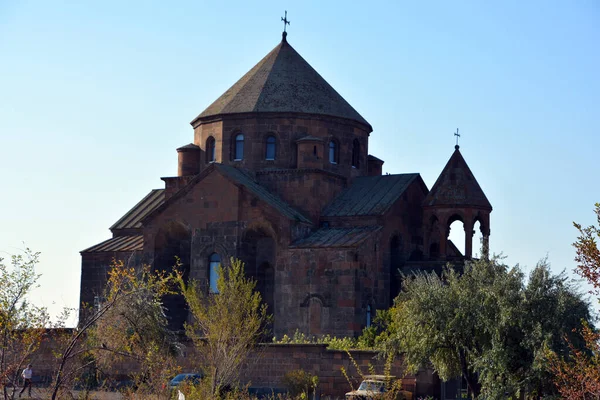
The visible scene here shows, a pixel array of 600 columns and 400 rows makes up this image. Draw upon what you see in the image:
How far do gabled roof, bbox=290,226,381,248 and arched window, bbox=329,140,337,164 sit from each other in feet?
13.7

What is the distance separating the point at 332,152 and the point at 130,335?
60.6 feet

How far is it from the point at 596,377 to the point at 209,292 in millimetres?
25274

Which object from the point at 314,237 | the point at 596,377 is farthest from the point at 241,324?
the point at 596,377

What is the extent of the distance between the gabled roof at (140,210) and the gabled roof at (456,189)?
43.8ft

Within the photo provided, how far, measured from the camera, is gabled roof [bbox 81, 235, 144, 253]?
4497 centimetres

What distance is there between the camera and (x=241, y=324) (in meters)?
30.4

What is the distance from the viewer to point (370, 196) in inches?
1736

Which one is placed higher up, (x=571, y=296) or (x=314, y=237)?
(x=314, y=237)

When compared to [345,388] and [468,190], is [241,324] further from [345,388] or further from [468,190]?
[468,190]

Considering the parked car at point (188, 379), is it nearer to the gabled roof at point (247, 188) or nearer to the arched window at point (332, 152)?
the gabled roof at point (247, 188)

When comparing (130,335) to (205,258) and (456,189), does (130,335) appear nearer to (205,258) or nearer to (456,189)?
(205,258)

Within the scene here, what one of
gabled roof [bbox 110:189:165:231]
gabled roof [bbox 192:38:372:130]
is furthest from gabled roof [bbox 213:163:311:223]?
gabled roof [bbox 110:189:165:231]

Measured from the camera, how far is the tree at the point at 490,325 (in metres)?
26.8

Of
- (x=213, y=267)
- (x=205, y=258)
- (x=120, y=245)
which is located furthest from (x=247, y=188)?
(x=120, y=245)
